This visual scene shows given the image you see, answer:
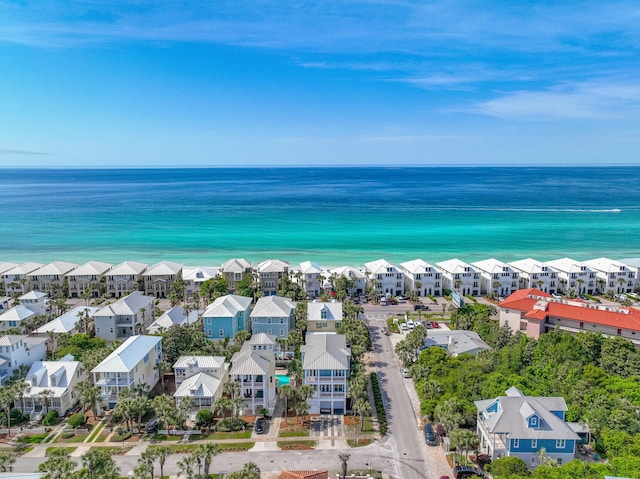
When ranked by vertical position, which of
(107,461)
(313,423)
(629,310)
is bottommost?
(313,423)

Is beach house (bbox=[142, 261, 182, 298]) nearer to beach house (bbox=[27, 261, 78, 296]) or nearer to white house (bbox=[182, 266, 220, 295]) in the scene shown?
white house (bbox=[182, 266, 220, 295])

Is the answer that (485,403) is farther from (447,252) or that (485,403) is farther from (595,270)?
(447,252)

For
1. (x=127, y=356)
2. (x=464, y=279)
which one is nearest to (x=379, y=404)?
(x=127, y=356)

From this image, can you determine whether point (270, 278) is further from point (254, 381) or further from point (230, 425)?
point (230, 425)

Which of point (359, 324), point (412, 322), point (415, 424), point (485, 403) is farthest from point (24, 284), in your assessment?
point (485, 403)

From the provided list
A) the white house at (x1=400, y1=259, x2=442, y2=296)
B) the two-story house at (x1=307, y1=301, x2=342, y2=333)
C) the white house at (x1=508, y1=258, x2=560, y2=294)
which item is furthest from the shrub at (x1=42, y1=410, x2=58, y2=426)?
the white house at (x1=508, y1=258, x2=560, y2=294)
